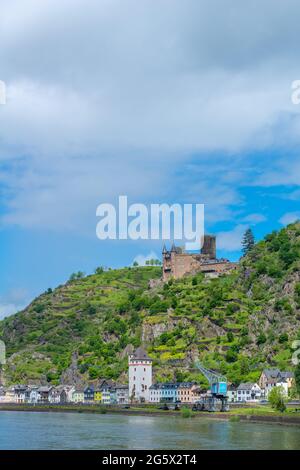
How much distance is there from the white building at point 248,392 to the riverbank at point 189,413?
1211 cm

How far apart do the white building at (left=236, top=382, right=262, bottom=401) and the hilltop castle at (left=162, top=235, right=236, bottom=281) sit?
55.9m

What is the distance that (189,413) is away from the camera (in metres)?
102

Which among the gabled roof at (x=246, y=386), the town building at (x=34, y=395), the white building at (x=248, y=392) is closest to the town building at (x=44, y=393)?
the town building at (x=34, y=395)

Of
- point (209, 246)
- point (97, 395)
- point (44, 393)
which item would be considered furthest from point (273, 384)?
point (209, 246)

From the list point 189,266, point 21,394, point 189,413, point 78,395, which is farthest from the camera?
point 189,266

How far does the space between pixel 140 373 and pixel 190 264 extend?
48743 millimetres

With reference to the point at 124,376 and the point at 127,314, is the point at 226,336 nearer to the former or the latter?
the point at 124,376

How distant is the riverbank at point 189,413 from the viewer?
267ft

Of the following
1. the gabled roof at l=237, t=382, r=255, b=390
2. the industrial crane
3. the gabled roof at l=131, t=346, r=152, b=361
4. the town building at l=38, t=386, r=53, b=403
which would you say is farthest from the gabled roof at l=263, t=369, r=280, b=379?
the town building at l=38, t=386, r=53, b=403

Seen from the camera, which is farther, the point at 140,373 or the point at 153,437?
the point at 140,373

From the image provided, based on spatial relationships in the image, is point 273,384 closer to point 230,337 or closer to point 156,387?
point 230,337

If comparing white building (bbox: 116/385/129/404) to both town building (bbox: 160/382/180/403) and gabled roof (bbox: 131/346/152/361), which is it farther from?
town building (bbox: 160/382/180/403)

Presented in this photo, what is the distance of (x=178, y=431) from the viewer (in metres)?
70.4

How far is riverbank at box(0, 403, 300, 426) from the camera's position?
81.2m
